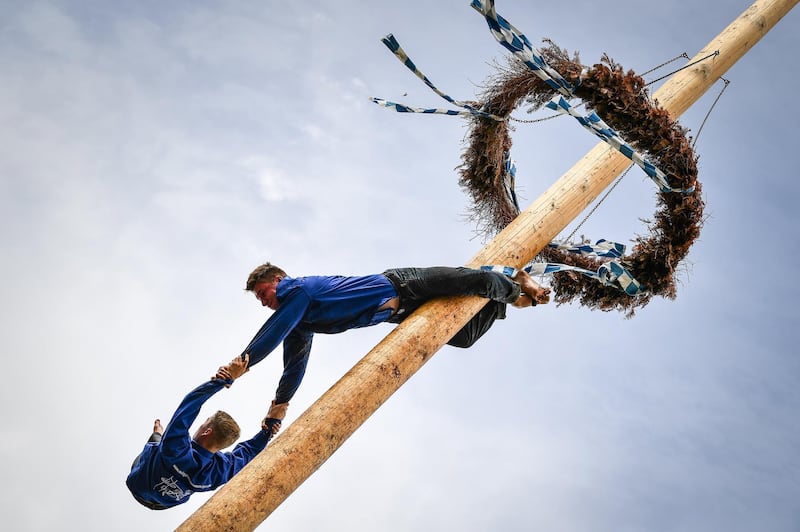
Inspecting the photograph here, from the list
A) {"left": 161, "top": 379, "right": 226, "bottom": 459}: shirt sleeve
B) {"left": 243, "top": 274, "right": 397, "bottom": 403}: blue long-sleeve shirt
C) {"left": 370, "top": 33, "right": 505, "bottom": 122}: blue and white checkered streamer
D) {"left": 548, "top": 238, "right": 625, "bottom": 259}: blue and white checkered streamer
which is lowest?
{"left": 161, "top": 379, "right": 226, "bottom": 459}: shirt sleeve

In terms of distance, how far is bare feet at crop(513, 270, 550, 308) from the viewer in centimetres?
520

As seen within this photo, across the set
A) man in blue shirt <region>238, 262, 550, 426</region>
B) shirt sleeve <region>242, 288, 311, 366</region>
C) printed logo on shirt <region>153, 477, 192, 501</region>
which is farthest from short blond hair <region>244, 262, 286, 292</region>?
printed logo on shirt <region>153, 477, 192, 501</region>

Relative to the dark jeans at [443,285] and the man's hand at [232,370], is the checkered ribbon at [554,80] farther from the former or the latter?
the man's hand at [232,370]

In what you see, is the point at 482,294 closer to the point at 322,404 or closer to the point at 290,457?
the point at 322,404

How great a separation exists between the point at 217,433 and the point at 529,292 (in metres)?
2.38

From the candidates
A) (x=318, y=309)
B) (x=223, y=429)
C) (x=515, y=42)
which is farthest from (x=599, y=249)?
(x=223, y=429)

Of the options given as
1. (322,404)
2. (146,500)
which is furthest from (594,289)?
(146,500)

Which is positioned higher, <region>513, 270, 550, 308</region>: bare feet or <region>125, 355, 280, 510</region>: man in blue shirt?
<region>513, 270, 550, 308</region>: bare feet

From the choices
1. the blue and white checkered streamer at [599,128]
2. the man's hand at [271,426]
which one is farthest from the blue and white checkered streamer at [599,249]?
Result: the man's hand at [271,426]

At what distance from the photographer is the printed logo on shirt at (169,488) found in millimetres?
4625

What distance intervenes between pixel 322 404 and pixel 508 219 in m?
3.05

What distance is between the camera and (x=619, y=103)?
17.7ft

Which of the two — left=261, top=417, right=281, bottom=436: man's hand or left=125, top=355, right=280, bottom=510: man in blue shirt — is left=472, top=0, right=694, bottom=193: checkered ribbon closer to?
left=125, top=355, right=280, bottom=510: man in blue shirt

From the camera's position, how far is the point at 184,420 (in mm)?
4391
